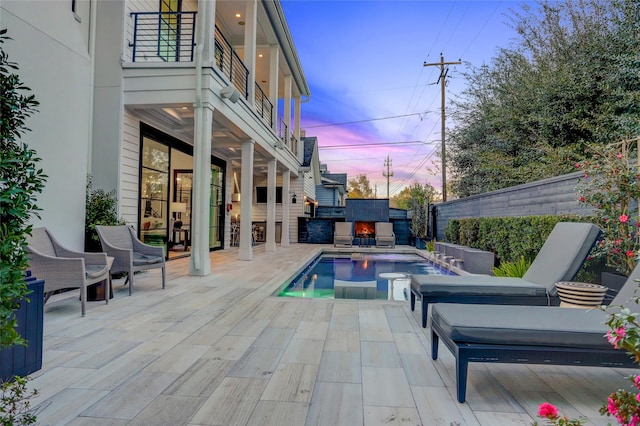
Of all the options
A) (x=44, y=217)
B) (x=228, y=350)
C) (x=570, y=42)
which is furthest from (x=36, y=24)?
(x=570, y=42)

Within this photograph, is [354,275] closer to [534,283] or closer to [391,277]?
[391,277]

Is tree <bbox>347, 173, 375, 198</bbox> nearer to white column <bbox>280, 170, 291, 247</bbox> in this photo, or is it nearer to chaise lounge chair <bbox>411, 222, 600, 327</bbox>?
white column <bbox>280, 170, 291, 247</bbox>

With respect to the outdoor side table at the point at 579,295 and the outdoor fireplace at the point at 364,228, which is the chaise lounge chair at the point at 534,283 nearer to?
the outdoor side table at the point at 579,295

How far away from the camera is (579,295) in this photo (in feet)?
8.89

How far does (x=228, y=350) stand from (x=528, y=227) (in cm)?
451

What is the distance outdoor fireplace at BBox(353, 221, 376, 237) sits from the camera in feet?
46.0

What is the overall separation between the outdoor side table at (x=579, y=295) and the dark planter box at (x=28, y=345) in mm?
3808

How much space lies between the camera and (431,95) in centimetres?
1556

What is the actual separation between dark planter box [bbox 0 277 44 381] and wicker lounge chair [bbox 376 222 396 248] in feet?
36.0

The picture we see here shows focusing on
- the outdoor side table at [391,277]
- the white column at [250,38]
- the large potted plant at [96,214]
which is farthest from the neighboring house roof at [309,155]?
the large potted plant at [96,214]

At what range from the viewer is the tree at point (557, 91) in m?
6.57

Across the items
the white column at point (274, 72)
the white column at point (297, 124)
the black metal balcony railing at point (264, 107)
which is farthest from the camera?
the white column at point (297, 124)

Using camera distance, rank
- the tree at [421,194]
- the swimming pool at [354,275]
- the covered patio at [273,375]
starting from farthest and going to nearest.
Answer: the tree at [421,194]
the swimming pool at [354,275]
the covered patio at [273,375]

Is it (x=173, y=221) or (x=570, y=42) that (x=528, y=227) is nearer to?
(x=570, y=42)
